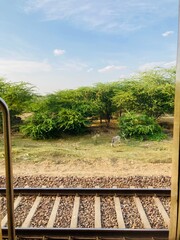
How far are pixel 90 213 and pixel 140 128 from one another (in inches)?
106

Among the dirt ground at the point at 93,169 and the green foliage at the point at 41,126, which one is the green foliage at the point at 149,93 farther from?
the dirt ground at the point at 93,169

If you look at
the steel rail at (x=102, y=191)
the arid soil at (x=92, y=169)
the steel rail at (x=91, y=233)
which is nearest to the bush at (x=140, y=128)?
the arid soil at (x=92, y=169)

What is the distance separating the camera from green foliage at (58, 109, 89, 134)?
430cm

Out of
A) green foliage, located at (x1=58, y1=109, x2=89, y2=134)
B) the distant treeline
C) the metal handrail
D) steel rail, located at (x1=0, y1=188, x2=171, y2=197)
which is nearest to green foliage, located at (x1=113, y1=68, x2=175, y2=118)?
the distant treeline

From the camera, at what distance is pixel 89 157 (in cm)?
342

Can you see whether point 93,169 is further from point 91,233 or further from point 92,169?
point 91,233

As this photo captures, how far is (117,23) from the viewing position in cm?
374

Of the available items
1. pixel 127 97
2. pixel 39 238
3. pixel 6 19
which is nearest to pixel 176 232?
pixel 39 238

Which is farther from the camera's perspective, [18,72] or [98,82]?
[98,82]

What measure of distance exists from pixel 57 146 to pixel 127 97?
1.62 m

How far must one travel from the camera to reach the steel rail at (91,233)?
1443 mm

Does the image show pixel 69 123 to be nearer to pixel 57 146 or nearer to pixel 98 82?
pixel 57 146

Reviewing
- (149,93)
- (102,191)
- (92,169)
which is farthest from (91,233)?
(149,93)

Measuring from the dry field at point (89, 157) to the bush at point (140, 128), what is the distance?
19cm
